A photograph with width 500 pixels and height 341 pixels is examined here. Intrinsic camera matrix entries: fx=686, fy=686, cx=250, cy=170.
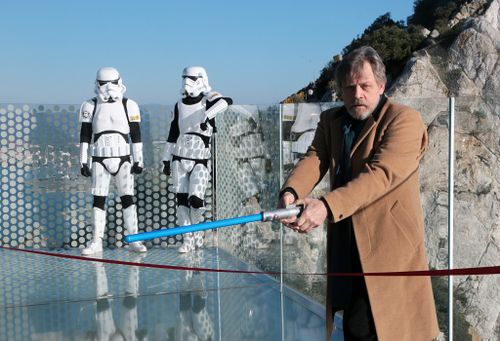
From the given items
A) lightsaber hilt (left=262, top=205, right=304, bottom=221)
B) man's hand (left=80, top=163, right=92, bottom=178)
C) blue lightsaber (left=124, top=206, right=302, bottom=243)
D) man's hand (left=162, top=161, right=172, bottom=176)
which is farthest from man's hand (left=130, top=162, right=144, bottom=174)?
lightsaber hilt (left=262, top=205, right=304, bottom=221)

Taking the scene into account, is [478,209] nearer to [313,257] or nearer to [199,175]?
[313,257]

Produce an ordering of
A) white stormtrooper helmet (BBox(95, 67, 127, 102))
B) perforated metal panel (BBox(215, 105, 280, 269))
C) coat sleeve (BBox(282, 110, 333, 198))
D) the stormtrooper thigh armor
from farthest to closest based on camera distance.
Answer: the stormtrooper thigh armor < white stormtrooper helmet (BBox(95, 67, 127, 102)) < perforated metal panel (BBox(215, 105, 280, 269)) < coat sleeve (BBox(282, 110, 333, 198))

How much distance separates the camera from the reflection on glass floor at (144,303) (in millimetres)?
4270

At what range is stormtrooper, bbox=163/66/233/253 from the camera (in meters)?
6.39

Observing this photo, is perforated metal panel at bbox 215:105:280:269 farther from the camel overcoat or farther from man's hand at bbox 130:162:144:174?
the camel overcoat

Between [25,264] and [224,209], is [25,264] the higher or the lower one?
the lower one

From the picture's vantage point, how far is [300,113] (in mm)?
4875

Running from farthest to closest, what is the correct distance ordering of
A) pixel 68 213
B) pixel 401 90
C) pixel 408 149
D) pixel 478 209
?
1. pixel 401 90
2. pixel 68 213
3. pixel 478 209
4. pixel 408 149

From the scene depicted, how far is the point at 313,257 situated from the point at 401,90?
35.5 feet

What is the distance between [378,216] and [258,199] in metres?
3.77

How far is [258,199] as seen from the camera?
18.9 ft

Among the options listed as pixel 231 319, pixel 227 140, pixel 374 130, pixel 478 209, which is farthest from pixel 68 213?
pixel 374 130

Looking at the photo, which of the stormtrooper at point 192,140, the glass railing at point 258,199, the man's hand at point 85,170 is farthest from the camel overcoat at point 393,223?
the man's hand at point 85,170

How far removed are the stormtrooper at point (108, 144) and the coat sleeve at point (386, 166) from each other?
4.60 meters
